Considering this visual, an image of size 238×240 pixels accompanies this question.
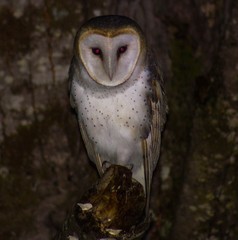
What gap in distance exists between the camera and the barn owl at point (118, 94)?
7.63 feet

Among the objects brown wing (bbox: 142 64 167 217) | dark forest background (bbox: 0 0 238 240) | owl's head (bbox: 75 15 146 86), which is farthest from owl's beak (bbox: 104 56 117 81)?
dark forest background (bbox: 0 0 238 240)

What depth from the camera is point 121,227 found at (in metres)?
2.01

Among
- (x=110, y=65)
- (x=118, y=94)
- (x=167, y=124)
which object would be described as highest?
(x=110, y=65)

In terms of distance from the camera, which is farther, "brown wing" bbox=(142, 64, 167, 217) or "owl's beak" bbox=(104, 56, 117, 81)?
"brown wing" bbox=(142, 64, 167, 217)

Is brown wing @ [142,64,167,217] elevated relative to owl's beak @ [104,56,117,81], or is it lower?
lower

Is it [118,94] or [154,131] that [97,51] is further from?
[154,131]

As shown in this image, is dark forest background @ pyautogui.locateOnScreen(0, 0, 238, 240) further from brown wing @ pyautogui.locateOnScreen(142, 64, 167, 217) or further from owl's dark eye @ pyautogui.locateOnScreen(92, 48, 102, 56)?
owl's dark eye @ pyautogui.locateOnScreen(92, 48, 102, 56)

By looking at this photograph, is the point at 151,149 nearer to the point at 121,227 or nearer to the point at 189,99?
the point at 189,99

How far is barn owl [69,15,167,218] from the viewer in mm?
2326

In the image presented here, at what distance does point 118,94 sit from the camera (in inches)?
96.3

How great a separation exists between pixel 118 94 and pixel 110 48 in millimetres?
197

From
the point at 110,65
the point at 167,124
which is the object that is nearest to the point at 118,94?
the point at 110,65

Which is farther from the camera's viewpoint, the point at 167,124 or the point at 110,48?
the point at 167,124

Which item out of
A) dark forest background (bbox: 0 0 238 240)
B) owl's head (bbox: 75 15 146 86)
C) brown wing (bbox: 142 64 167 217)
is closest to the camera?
owl's head (bbox: 75 15 146 86)
